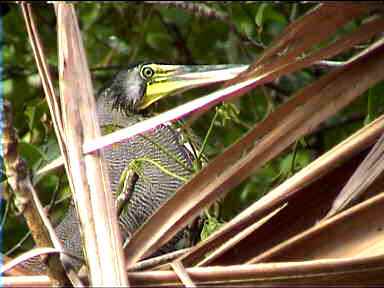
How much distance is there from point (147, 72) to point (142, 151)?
0.41 meters

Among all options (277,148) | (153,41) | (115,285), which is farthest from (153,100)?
(115,285)

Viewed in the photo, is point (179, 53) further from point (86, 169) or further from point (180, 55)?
point (86, 169)

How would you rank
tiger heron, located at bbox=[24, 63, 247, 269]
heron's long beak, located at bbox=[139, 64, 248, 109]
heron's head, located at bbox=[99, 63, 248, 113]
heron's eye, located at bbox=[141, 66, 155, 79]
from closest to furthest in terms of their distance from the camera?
tiger heron, located at bbox=[24, 63, 247, 269], heron's long beak, located at bbox=[139, 64, 248, 109], heron's head, located at bbox=[99, 63, 248, 113], heron's eye, located at bbox=[141, 66, 155, 79]

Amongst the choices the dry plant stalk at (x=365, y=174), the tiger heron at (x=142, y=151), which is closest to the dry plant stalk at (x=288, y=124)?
the dry plant stalk at (x=365, y=174)

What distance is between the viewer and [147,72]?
247 centimetres

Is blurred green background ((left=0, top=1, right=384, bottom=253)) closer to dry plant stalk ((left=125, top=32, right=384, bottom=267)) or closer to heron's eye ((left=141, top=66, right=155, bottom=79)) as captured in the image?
heron's eye ((left=141, top=66, right=155, bottom=79))

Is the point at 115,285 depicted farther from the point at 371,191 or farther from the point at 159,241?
the point at 371,191

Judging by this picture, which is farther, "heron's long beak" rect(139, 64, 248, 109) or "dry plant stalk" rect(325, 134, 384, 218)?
"heron's long beak" rect(139, 64, 248, 109)

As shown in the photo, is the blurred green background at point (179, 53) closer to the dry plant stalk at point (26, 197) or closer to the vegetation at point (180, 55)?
the vegetation at point (180, 55)

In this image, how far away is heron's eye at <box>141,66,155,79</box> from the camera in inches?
96.7

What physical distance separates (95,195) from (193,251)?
12 centimetres

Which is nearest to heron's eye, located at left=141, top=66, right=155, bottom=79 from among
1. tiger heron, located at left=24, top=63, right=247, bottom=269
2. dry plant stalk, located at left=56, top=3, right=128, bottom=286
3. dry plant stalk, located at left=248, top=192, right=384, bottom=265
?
tiger heron, located at left=24, top=63, right=247, bottom=269

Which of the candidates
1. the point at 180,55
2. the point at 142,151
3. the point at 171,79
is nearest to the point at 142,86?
the point at 171,79

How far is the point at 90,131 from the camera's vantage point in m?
1.06
